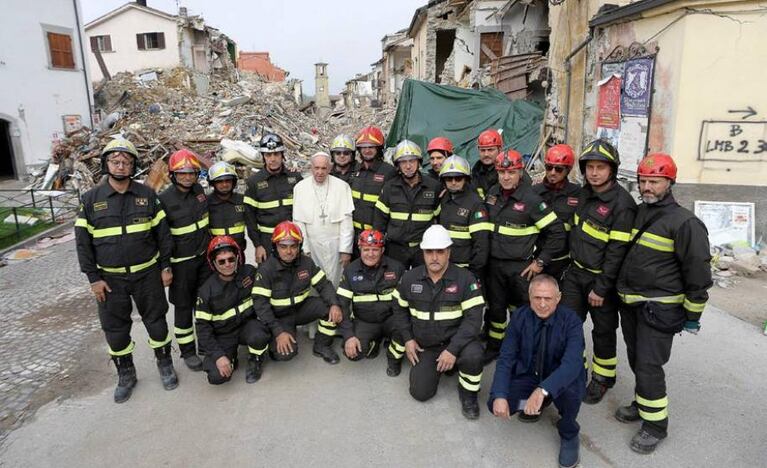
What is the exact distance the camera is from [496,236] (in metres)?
4.28

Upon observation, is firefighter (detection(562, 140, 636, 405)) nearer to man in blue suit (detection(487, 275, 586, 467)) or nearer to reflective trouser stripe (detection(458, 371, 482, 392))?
man in blue suit (detection(487, 275, 586, 467))

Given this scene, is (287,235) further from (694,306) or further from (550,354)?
(694,306)

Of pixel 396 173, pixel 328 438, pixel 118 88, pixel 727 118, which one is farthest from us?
pixel 118 88

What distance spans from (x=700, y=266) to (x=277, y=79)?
2371 inches

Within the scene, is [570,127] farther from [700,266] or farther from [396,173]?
[700,266]

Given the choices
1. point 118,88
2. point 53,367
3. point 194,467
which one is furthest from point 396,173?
point 118,88

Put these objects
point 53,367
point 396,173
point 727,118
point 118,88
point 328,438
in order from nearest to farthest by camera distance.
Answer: point 328,438 < point 53,367 < point 396,173 < point 727,118 < point 118,88

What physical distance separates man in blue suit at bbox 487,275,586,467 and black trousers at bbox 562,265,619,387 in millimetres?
513

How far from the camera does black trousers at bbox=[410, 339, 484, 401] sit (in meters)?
3.68

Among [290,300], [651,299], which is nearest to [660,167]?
[651,299]

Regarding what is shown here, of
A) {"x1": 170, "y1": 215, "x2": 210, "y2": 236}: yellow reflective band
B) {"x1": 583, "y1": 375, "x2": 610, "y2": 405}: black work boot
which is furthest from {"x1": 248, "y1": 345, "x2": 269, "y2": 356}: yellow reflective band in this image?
{"x1": 583, "y1": 375, "x2": 610, "y2": 405}: black work boot

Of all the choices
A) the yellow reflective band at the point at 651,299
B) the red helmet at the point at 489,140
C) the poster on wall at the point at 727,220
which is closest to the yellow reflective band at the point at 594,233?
the yellow reflective band at the point at 651,299

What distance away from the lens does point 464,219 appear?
439 centimetres

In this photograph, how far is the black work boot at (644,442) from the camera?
125 inches
